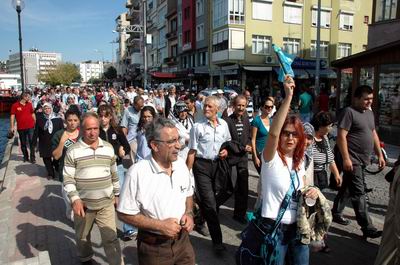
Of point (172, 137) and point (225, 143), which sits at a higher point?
point (172, 137)

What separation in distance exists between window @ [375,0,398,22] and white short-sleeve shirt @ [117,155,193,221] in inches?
632

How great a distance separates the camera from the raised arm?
2.62 metres

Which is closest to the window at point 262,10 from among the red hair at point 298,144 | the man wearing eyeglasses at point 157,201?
the red hair at point 298,144

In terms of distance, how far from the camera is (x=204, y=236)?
488 centimetres

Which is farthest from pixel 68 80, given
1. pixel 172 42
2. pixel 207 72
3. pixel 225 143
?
pixel 225 143

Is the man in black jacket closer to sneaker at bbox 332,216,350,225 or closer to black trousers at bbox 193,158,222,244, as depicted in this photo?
black trousers at bbox 193,158,222,244

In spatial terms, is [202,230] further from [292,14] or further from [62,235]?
[292,14]

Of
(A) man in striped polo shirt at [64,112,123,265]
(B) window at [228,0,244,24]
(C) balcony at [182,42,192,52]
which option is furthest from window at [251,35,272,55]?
(A) man in striped polo shirt at [64,112,123,265]

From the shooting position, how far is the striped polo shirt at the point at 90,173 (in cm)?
361

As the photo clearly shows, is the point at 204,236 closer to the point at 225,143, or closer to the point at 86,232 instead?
the point at 225,143

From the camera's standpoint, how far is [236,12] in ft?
112

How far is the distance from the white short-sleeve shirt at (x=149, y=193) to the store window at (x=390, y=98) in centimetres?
1131

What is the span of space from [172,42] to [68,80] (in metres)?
59.8

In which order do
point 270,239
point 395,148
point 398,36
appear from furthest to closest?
point 398,36 → point 395,148 → point 270,239
